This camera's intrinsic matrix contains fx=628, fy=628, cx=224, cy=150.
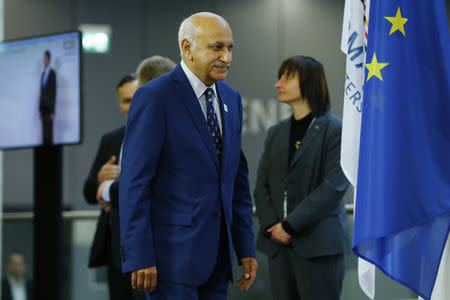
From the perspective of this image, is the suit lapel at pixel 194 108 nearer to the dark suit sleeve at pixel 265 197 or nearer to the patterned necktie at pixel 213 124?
the patterned necktie at pixel 213 124

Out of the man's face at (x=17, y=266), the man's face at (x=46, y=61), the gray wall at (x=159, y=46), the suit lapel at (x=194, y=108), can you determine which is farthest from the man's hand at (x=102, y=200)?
the gray wall at (x=159, y=46)

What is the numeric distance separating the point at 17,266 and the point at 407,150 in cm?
370

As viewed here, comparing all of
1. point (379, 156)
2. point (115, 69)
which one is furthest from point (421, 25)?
point (115, 69)

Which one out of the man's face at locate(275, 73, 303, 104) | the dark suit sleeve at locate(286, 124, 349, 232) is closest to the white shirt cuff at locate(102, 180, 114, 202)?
the dark suit sleeve at locate(286, 124, 349, 232)

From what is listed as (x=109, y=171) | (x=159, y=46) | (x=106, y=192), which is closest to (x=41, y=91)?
(x=109, y=171)

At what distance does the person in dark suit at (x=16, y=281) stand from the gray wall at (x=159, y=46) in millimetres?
1741

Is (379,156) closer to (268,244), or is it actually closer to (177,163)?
(177,163)

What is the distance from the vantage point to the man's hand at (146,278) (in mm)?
1979

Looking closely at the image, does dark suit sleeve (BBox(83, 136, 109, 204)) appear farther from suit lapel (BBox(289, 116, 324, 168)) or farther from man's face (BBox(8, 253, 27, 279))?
man's face (BBox(8, 253, 27, 279))

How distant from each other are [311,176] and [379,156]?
0.88 metres

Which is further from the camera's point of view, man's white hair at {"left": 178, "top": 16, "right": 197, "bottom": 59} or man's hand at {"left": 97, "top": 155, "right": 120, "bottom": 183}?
man's hand at {"left": 97, "top": 155, "right": 120, "bottom": 183}

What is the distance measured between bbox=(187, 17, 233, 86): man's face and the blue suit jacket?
0.36 ft

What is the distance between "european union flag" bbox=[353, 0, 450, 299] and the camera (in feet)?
7.53

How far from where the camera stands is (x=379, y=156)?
2334mm
